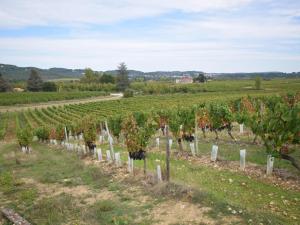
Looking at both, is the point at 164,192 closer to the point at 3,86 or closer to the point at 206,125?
the point at 206,125

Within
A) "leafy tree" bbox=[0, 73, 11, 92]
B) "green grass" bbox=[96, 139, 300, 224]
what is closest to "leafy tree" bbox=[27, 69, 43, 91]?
"leafy tree" bbox=[0, 73, 11, 92]

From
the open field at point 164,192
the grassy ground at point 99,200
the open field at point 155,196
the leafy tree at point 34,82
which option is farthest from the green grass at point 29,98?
the open field at point 155,196

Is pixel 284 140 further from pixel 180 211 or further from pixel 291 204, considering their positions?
pixel 180 211

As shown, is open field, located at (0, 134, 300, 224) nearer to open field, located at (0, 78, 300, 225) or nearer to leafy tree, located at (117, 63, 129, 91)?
open field, located at (0, 78, 300, 225)

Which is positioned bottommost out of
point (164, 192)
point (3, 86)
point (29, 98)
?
point (29, 98)

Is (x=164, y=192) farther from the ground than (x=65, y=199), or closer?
farther from the ground

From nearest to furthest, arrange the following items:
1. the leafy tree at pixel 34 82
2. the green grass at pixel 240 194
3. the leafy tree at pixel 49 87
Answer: the green grass at pixel 240 194 < the leafy tree at pixel 34 82 < the leafy tree at pixel 49 87

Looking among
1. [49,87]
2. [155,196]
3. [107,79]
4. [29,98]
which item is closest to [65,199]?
[155,196]

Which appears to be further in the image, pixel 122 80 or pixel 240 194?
pixel 122 80

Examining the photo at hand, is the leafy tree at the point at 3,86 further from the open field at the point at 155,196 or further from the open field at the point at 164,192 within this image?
the open field at the point at 155,196

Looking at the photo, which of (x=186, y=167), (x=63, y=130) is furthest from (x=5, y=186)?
(x=63, y=130)

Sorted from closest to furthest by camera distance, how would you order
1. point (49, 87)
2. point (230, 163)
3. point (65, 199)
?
1. point (65, 199)
2. point (230, 163)
3. point (49, 87)

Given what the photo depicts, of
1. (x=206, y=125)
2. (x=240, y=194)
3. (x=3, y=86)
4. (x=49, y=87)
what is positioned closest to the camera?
(x=240, y=194)

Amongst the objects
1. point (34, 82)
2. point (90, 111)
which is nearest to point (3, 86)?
point (34, 82)
